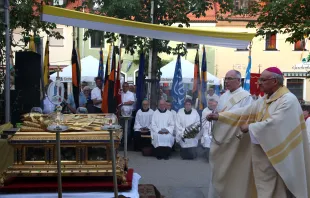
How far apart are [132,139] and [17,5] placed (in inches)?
154

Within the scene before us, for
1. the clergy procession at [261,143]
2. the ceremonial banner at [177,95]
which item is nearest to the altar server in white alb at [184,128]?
the ceremonial banner at [177,95]

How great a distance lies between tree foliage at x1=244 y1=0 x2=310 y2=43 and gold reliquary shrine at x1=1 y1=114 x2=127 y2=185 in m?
6.41

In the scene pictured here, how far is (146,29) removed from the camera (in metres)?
4.60

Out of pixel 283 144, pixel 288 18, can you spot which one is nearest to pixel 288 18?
pixel 288 18

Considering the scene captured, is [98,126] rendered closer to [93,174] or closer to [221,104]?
[93,174]

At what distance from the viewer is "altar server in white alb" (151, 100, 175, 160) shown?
879 centimetres

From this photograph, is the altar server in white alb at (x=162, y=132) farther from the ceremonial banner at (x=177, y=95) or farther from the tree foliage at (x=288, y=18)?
the tree foliage at (x=288, y=18)

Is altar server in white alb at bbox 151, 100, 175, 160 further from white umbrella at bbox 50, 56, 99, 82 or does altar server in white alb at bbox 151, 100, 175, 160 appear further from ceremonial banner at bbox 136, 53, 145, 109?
white umbrella at bbox 50, 56, 99, 82

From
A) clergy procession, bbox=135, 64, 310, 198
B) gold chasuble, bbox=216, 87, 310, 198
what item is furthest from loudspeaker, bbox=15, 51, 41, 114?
gold chasuble, bbox=216, 87, 310, 198

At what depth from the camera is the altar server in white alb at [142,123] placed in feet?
30.8

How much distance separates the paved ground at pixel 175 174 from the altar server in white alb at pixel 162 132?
0.20 meters

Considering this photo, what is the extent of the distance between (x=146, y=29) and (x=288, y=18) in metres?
6.05

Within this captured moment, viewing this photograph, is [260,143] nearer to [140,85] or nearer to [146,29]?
[146,29]

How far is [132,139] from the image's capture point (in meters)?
9.83
